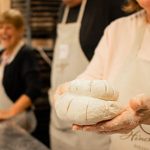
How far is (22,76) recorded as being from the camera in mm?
1798

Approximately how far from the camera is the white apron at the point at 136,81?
0.94 meters

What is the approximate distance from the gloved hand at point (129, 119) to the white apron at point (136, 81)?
0.16 meters

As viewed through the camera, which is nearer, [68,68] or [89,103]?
[89,103]

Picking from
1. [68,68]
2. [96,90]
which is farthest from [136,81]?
[68,68]

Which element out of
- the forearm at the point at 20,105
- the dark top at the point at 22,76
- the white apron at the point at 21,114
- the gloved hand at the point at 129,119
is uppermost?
the gloved hand at the point at 129,119

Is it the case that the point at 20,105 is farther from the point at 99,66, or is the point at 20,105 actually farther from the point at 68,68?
the point at 99,66

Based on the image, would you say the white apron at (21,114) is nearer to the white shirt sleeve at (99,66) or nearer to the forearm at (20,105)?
the forearm at (20,105)

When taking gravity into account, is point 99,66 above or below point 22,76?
above

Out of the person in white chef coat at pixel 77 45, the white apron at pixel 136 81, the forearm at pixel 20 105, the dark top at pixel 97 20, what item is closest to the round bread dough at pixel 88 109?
the white apron at pixel 136 81

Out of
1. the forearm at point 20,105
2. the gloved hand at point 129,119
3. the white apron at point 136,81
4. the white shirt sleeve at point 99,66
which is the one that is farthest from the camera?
the forearm at point 20,105

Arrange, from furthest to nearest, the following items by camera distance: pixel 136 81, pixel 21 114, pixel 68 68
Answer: pixel 21 114, pixel 68 68, pixel 136 81

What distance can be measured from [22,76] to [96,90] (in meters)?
1.06

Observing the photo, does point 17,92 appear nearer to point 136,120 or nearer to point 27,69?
point 27,69

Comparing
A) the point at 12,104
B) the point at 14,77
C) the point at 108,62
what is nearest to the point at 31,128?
the point at 12,104
